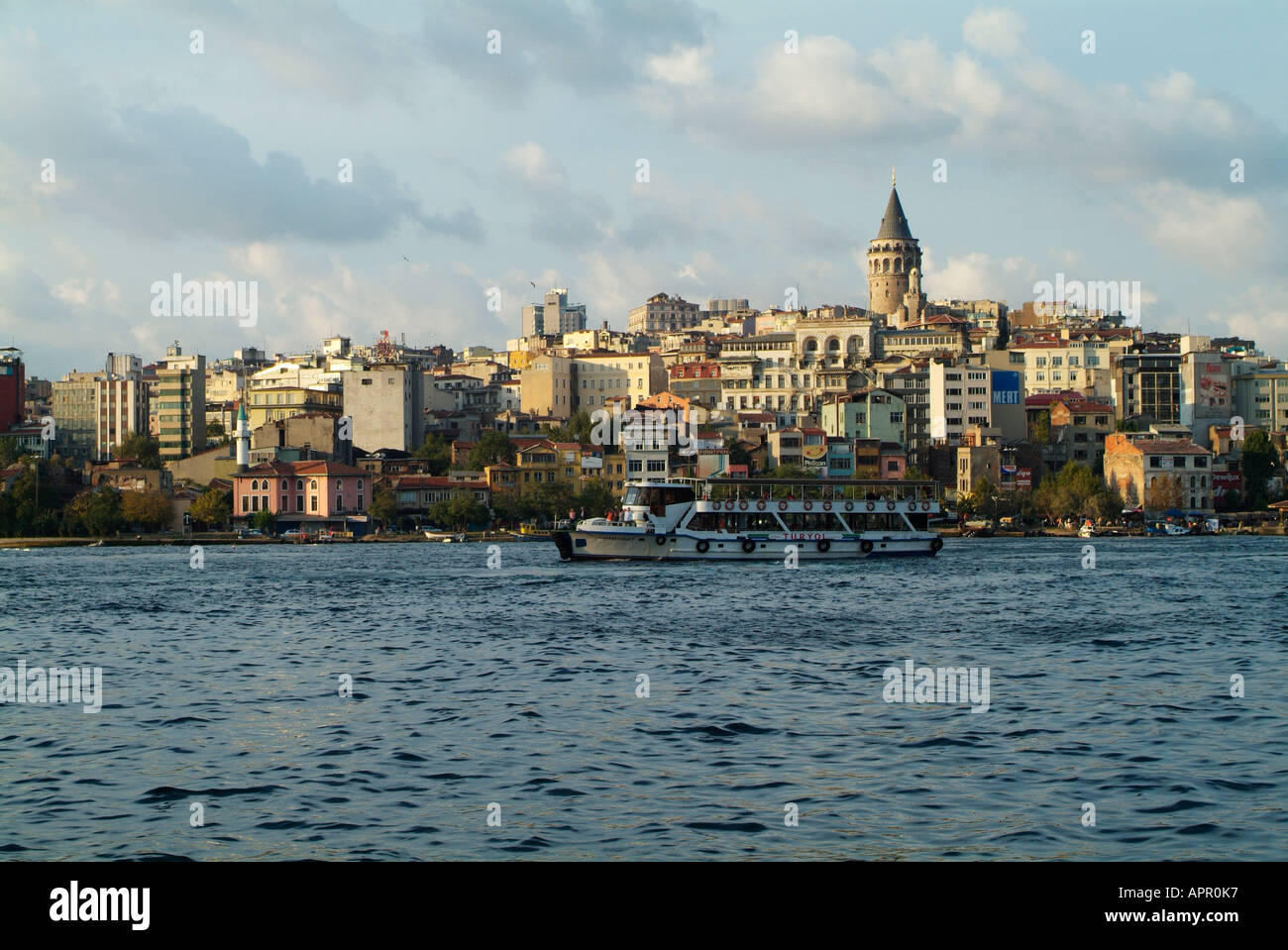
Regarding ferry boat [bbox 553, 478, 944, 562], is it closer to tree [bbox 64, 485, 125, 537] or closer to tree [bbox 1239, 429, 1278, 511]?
tree [bbox 64, 485, 125, 537]

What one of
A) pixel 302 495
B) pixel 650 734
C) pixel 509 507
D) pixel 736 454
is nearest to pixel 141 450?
pixel 302 495

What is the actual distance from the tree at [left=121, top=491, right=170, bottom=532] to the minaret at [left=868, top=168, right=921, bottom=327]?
96329mm

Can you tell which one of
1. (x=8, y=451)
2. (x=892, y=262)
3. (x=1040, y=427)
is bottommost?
(x=8, y=451)

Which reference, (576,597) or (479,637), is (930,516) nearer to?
(576,597)

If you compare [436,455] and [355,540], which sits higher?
[436,455]

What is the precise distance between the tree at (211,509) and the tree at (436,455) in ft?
50.9

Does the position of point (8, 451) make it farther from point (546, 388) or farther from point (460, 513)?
point (546, 388)

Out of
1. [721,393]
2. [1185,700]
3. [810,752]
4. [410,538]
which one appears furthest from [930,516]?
[721,393]

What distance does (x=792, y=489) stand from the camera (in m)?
57.3

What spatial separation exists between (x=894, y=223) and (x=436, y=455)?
81.5 metres

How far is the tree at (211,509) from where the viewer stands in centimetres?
8788

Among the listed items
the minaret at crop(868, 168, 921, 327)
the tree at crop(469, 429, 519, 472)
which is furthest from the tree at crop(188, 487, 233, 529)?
the minaret at crop(868, 168, 921, 327)

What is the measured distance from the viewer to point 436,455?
10112cm

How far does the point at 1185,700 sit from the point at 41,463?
89882 millimetres
